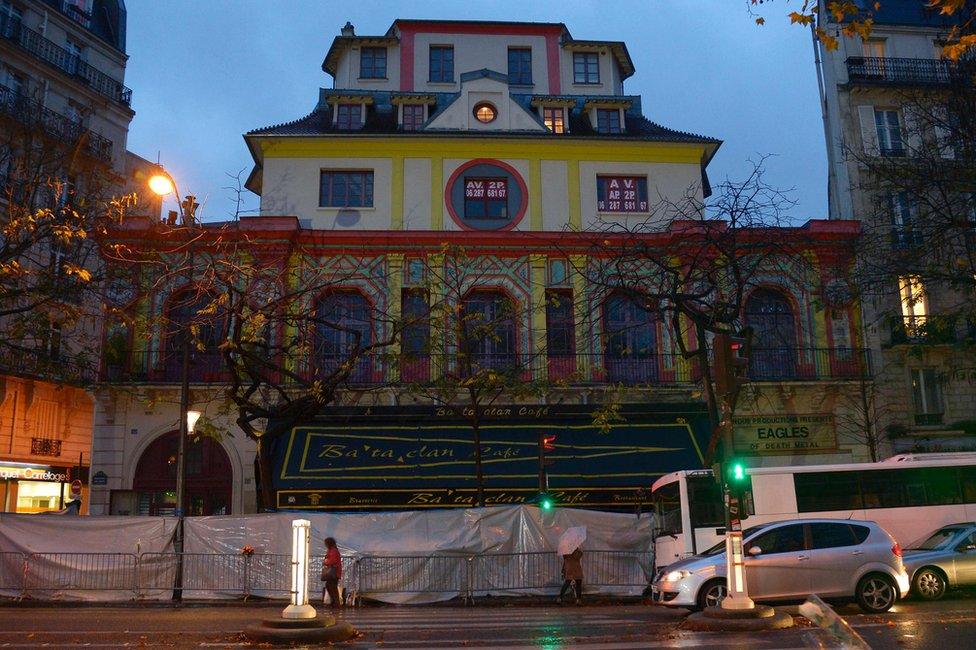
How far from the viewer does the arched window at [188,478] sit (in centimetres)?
2569

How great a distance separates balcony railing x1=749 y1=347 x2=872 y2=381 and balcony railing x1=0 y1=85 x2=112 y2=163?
2045cm

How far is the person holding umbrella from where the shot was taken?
17.4m

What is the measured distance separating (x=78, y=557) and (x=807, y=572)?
1423 centimetres

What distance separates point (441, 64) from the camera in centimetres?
3191

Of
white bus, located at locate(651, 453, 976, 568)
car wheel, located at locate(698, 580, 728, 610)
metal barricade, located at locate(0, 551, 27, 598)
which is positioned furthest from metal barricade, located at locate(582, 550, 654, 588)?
metal barricade, located at locate(0, 551, 27, 598)

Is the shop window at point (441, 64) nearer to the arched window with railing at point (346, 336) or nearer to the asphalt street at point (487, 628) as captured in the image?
the arched window with railing at point (346, 336)

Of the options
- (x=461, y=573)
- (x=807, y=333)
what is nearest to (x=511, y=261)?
(x=807, y=333)

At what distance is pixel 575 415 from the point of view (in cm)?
2462

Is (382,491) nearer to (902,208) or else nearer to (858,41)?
(902,208)

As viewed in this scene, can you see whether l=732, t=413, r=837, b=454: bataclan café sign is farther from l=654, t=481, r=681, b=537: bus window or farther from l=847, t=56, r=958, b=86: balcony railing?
l=847, t=56, r=958, b=86: balcony railing

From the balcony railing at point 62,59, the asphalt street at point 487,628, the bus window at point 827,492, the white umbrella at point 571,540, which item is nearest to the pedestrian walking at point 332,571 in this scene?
the asphalt street at point 487,628

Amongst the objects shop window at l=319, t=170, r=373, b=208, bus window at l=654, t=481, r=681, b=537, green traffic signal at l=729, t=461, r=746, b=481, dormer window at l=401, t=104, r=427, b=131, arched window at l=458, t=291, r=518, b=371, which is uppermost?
dormer window at l=401, t=104, r=427, b=131

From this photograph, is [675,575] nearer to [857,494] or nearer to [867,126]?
[857,494]

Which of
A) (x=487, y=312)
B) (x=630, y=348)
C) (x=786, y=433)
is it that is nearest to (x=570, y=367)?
(x=630, y=348)
